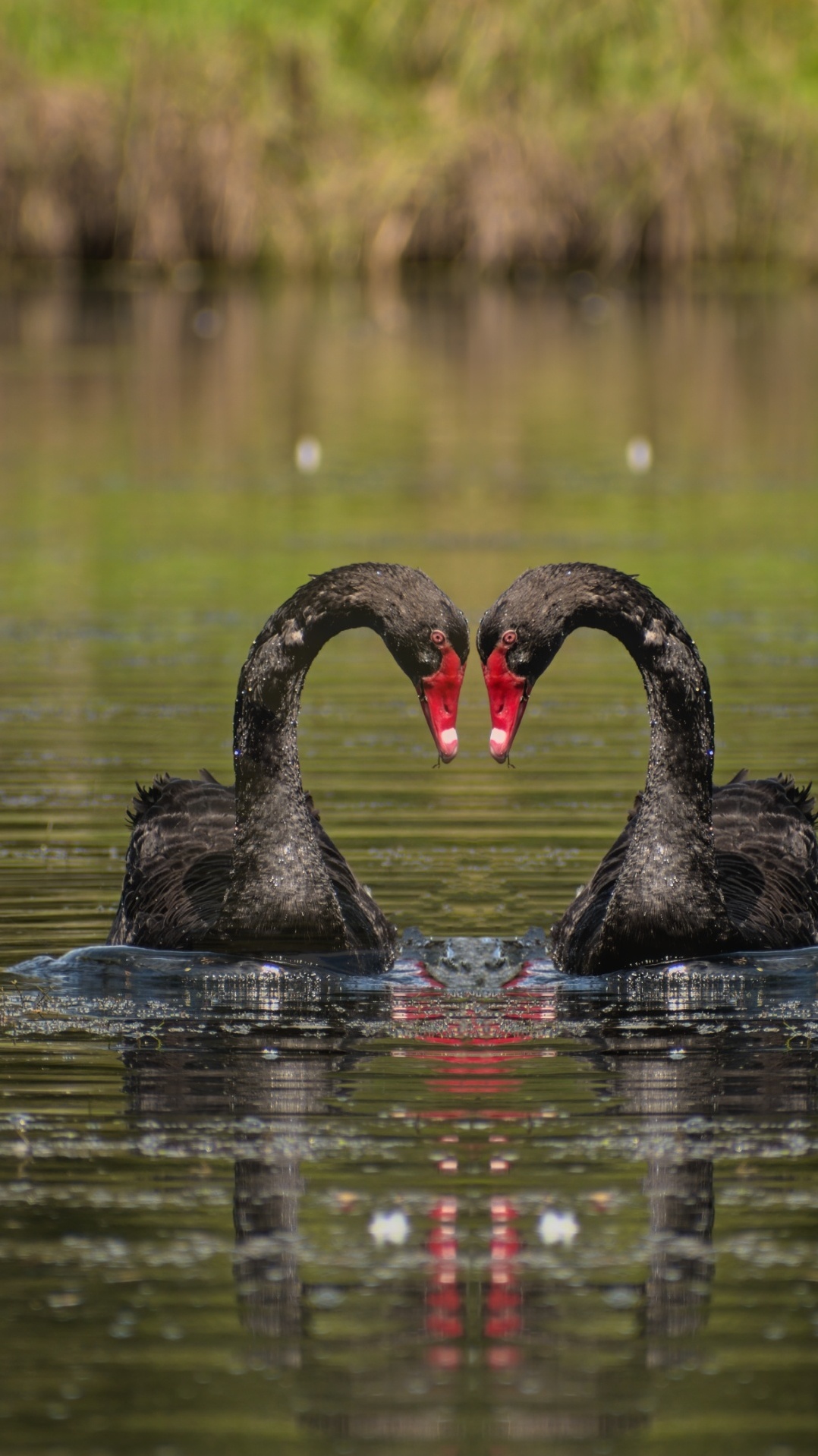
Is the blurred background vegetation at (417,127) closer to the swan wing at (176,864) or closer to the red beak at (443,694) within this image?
the swan wing at (176,864)

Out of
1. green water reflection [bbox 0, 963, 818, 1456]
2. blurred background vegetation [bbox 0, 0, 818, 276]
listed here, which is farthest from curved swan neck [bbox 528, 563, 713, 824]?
blurred background vegetation [bbox 0, 0, 818, 276]

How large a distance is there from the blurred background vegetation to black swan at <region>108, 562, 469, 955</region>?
109 ft

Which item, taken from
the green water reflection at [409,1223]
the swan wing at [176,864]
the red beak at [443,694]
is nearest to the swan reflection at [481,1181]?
the green water reflection at [409,1223]

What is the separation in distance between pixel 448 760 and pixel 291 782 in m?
0.59

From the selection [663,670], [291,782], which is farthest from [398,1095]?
[663,670]

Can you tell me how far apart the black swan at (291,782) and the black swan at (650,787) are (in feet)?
0.55

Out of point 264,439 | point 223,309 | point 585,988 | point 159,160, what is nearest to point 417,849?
→ point 585,988

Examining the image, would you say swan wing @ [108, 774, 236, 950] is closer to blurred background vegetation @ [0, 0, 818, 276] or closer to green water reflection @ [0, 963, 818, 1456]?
green water reflection @ [0, 963, 818, 1456]

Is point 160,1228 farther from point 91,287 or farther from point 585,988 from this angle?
point 91,287

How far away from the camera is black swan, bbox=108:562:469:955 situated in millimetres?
7324

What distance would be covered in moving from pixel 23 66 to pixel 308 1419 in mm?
39131

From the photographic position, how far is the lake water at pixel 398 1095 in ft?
14.6

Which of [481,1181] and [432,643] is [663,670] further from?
[481,1181]

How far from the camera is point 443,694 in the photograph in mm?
7320
